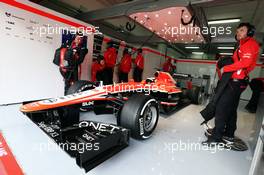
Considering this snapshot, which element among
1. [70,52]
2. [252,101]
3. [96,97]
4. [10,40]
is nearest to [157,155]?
[96,97]

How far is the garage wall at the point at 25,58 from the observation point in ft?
10.2

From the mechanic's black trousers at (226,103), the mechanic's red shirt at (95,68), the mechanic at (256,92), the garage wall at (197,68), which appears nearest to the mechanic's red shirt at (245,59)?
the mechanic's black trousers at (226,103)

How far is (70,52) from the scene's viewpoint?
3.21 metres

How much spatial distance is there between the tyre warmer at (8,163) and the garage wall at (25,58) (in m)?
2.31

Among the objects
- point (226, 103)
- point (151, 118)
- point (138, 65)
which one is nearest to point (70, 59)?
point (151, 118)

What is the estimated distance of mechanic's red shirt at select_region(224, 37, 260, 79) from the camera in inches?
72.9

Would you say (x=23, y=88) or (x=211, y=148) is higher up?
(x=23, y=88)

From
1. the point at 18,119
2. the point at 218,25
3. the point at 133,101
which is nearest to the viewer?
→ the point at 133,101

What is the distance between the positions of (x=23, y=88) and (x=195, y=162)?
3716mm

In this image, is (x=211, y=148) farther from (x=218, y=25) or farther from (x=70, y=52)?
(x=218, y=25)

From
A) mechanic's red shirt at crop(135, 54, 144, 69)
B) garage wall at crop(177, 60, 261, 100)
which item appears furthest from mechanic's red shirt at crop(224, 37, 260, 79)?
garage wall at crop(177, 60, 261, 100)

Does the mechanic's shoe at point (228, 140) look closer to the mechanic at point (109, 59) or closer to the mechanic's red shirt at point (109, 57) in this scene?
the mechanic at point (109, 59)

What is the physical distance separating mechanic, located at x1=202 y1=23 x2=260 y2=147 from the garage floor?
1.00ft

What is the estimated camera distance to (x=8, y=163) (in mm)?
1215
